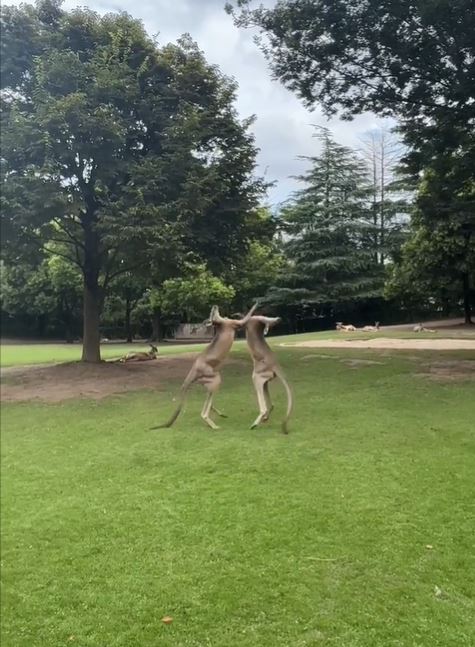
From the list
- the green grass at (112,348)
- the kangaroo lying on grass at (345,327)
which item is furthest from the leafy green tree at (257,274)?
the kangaroo lying on grass at (345,327)

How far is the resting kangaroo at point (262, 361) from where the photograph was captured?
5.56 meters

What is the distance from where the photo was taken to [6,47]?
31.0ft

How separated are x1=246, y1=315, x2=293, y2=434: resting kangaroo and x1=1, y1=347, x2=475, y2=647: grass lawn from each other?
9.9 inches

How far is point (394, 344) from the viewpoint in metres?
8.91

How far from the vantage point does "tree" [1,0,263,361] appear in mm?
8414

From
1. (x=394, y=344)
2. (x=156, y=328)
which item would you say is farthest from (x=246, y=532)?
(x=394, y=344)

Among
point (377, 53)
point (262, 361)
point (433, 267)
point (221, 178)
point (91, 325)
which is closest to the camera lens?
point (262, 361)

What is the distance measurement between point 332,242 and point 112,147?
13.8 feet

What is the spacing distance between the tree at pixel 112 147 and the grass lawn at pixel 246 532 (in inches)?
153

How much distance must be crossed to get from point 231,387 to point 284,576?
210 inches

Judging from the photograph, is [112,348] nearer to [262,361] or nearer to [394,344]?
[394,344]

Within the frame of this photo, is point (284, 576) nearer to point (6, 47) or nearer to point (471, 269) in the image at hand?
point (471, 269)

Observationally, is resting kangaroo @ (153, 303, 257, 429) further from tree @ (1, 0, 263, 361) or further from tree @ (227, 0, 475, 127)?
tree @ (227, 0, 475, 127)

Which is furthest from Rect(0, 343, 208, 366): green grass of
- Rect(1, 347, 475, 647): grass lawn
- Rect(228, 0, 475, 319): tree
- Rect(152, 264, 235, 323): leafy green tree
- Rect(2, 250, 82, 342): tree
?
Rect(228, 0, 475, 319): tree
